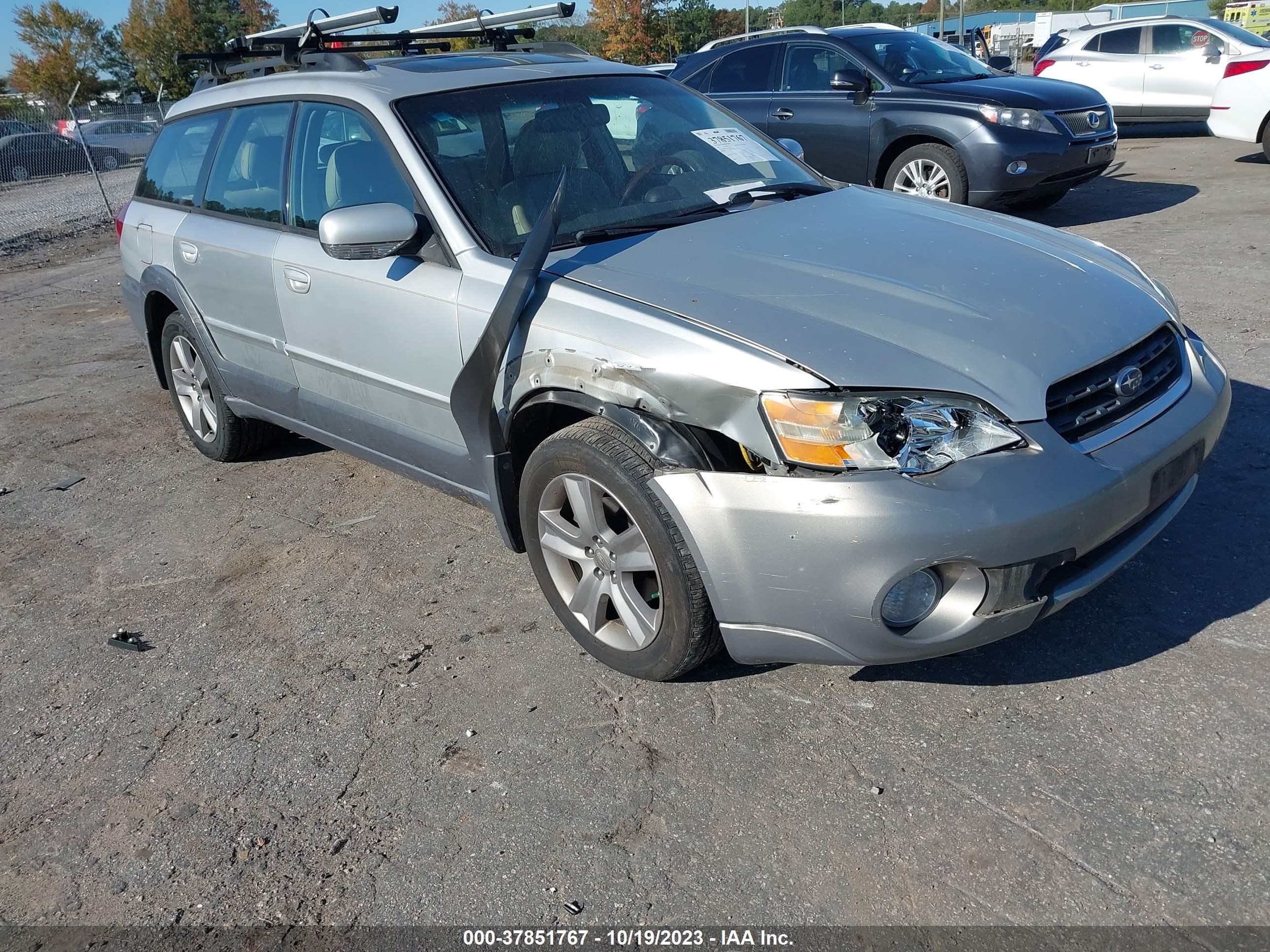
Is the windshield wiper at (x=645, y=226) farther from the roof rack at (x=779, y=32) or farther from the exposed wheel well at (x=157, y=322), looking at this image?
the roof rack at (x=779, y=32)

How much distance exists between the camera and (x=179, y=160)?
500 cm

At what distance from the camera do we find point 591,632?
3.09 meters

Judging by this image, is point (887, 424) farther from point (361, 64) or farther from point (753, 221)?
point (361, 64)

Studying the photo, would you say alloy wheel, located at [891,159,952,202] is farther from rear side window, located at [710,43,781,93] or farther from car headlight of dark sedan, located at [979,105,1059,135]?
rear side window, located at [710,43,781,93]

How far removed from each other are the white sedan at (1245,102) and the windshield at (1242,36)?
337mm

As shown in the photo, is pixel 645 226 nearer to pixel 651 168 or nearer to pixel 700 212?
pixel 700 212

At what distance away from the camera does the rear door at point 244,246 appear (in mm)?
4109

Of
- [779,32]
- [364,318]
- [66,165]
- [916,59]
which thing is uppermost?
[779,32]

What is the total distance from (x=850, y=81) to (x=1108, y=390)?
272 inches

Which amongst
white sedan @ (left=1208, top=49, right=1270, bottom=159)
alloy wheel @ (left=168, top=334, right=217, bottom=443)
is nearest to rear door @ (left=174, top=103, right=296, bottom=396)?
alloy wheel @ (left=168, top=334, right=217, bottom=443)

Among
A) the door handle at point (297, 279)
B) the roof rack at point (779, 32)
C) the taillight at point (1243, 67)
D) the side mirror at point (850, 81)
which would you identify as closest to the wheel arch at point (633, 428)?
the door handle at point (297, 279)

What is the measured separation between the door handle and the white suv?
12366mm

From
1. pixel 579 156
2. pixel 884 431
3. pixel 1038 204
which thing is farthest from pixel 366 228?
pixel 1038 204

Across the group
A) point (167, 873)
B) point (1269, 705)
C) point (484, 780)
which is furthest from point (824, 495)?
point (167, 873)
